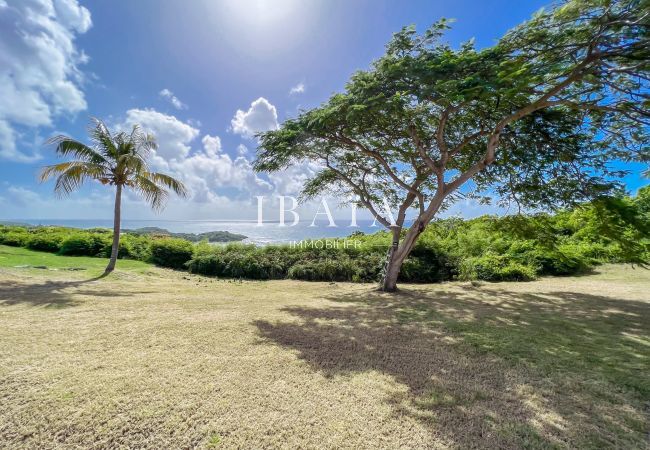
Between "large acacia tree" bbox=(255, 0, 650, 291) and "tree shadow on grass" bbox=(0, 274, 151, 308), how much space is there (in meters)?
5.65

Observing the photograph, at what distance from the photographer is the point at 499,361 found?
12.2 ft

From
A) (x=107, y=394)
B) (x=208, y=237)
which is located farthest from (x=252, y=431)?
(x=208, y=237)

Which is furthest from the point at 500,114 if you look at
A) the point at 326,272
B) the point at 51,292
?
the point at 51,292

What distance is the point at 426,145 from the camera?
8969mm

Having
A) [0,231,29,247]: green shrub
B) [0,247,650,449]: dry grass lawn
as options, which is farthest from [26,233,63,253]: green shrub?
[0,247,650,449]: dry grass lawn

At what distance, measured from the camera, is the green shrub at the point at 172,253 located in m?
14.4

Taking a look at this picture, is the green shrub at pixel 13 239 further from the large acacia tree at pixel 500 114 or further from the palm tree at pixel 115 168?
the large acacia tree at pixel 500 114

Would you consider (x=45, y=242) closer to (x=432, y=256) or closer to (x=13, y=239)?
(x=13, y=239)

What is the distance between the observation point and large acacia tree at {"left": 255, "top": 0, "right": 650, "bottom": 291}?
17.4ft

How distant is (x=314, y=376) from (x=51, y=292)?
7.16 m

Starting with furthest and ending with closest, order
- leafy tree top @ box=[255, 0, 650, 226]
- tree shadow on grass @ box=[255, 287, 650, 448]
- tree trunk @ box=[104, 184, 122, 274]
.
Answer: tree trunk @ box=[104, 184, 122, 274] → leafy tree top @ box=[255, 0, 650, 226] → tree shadow on grass @ box=[255, 287, 650, 448]

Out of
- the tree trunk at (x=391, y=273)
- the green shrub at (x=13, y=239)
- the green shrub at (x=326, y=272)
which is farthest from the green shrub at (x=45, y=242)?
the tree trunk at (x=391, y=273)

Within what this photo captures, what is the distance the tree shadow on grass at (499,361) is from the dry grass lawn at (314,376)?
19 mm

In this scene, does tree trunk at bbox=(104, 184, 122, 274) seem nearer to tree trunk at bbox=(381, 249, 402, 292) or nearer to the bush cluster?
the bush cluster
